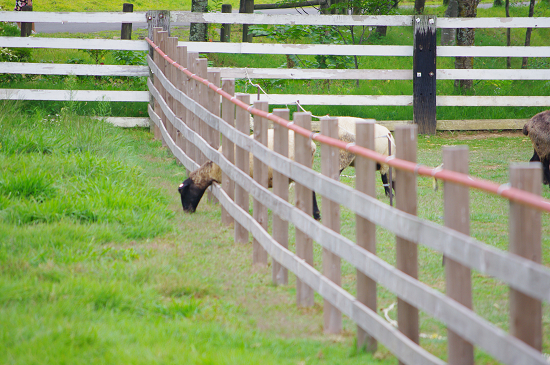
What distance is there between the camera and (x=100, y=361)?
2.64 metres

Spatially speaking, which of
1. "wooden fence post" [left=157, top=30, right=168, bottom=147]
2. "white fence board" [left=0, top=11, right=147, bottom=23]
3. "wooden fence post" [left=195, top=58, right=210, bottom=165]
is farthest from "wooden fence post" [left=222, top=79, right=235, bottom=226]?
"white fence board" [left=0, top=11, right=147, bottom=23]

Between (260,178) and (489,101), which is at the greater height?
(489,101)

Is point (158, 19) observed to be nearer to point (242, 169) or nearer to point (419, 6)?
point (242, 169)

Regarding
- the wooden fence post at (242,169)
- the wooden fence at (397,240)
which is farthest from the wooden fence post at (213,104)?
the wooden fence post at (242,169)

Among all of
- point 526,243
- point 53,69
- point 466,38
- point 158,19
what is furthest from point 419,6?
point 526,243

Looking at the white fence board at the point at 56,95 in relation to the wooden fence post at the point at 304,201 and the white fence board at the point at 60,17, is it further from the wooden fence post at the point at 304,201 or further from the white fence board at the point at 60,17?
the wooden fence post at the point at 304,201

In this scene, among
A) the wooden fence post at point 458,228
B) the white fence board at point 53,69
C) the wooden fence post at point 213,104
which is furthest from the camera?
the white fence board at point 53,69

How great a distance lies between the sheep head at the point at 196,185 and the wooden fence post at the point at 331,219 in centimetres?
278

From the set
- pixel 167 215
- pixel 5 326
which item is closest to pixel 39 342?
pixel 5 326

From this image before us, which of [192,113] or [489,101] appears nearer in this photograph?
[192,113]

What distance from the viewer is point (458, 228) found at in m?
2.20

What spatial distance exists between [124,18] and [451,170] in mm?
8748

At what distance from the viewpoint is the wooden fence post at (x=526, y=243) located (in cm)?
193

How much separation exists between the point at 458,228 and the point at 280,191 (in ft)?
6.36
